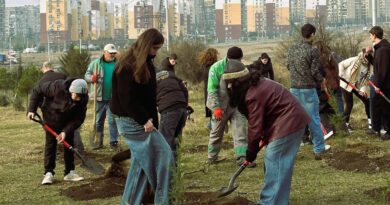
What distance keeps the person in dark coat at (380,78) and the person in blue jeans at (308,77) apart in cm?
157

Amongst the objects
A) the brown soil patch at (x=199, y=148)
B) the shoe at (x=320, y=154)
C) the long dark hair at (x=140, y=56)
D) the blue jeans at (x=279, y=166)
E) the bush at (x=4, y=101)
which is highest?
the long dark hair at (x=140, y=56)

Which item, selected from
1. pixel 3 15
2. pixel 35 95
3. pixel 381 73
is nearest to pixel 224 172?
pixel 35 95

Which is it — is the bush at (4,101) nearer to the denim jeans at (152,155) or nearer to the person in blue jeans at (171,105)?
the person in blue jeans at (171,105)

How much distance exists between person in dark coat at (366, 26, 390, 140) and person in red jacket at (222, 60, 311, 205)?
5.31 metres

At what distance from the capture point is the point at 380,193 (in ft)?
23.4

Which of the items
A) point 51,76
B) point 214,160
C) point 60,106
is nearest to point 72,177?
point 60,106

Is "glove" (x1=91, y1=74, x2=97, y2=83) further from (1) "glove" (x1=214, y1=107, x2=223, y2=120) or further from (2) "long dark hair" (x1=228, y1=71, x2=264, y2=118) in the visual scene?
(2) "long dark hair" (x1=228, y1=71, x2=264, y2=118)

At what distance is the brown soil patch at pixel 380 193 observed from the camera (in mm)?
6898

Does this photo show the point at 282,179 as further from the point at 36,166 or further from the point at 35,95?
the point at 36,166

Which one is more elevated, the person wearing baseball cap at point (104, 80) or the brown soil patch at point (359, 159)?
the person wearing baseball cap at point (104, 80)

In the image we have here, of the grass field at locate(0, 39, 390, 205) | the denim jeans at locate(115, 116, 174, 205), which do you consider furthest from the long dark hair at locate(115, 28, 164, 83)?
the grass field at locate(0, 39, 390, 205)

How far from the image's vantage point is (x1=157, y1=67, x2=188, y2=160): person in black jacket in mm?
8781

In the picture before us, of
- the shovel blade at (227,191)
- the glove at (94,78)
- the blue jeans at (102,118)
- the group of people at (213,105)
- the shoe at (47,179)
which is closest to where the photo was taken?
the group of people at (213,105)

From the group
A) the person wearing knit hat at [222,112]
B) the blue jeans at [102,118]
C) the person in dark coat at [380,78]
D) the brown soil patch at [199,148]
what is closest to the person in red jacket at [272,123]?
the person wearing knit hat at [222,112]
